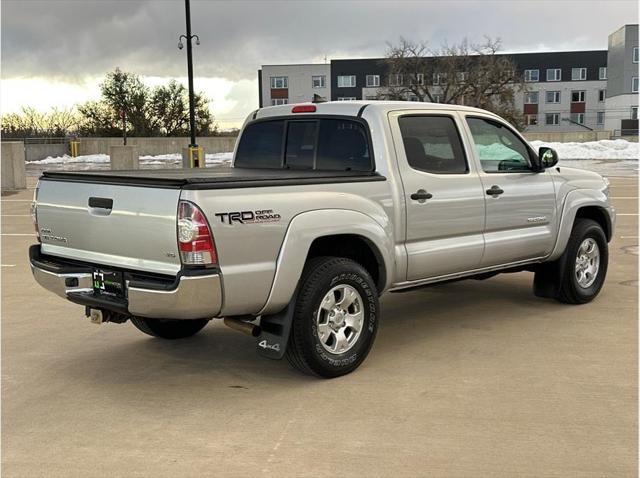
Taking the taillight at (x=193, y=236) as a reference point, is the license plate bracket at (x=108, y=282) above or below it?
below

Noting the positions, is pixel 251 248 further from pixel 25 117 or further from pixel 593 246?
pixel 25 117

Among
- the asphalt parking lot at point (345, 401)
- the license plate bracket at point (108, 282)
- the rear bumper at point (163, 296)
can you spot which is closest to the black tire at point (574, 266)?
the asphalt parking lot at point (345, 401)

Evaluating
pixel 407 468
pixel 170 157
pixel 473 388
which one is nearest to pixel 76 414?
pixel 407 468

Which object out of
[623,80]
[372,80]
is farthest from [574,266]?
[372,80]

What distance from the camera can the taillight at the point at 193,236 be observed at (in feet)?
13.5

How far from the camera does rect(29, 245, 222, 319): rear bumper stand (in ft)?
13.7

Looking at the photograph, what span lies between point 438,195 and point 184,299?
233 centimetres

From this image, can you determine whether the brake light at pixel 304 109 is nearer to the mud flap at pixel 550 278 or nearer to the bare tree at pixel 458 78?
the mud flap at pixel 550 278

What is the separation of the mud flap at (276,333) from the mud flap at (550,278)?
10.8 feet

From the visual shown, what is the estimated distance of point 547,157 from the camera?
6.54m

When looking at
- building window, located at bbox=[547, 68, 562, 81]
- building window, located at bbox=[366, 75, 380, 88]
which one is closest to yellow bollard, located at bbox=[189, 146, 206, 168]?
building window, located at bbox=[366, 75, 380, 88]

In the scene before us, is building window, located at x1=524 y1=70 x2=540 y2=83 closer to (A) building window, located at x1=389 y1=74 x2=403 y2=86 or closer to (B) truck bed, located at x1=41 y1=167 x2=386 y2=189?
(A) building window, located at x1=389 y1=74 x2=403 y2=86

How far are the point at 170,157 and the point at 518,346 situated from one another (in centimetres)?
4464

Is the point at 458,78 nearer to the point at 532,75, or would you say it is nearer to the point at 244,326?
the point at 532,75
